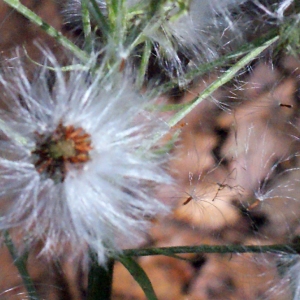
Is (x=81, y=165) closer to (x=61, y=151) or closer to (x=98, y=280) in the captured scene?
(x=61, y=151)

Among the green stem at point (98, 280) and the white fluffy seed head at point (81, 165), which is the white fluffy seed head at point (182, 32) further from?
the green stem at point (98, 280)

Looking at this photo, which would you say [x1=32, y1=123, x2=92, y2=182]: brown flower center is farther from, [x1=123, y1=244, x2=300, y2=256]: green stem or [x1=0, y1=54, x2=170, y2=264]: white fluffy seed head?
[x1=123, y1=244, x2=300, y2=256]: green stem

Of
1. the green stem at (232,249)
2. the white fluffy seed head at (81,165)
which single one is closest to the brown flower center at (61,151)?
the white fluffy seed head at (81,165)

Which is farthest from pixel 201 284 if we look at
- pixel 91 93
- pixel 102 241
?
pixel 91 93

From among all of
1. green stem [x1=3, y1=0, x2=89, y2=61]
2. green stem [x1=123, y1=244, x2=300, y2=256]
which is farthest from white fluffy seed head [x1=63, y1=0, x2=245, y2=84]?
green stem [x1=123, y1=244, x2=300, y2=256]

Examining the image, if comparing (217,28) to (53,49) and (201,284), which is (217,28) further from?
(201,284)
